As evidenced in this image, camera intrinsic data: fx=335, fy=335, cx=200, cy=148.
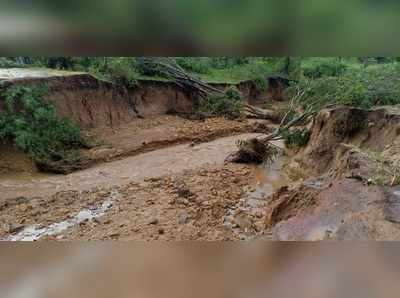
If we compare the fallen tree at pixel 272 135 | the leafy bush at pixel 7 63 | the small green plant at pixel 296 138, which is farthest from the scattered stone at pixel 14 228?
the small green plant at pixel 296 138

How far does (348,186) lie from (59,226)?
6.64 ft

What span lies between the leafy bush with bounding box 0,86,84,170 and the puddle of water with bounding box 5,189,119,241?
2.56 ft

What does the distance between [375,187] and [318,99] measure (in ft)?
6.58

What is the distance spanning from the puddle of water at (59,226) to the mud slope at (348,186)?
4.48ft

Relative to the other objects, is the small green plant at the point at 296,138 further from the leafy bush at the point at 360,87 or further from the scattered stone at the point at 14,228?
the scattered stone at the point at 14,228

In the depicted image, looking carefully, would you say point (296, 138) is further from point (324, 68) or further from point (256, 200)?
point (256, 200)

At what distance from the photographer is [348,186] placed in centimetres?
167

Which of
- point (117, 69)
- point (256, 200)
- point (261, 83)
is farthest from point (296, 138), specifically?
point (117, 69)

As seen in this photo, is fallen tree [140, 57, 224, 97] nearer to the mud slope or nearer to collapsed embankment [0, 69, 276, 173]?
collapsed embankment [0, 69, 276, 173]

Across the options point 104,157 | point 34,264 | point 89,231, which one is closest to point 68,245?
point 34,264

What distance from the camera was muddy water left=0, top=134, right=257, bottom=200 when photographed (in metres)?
3.01
